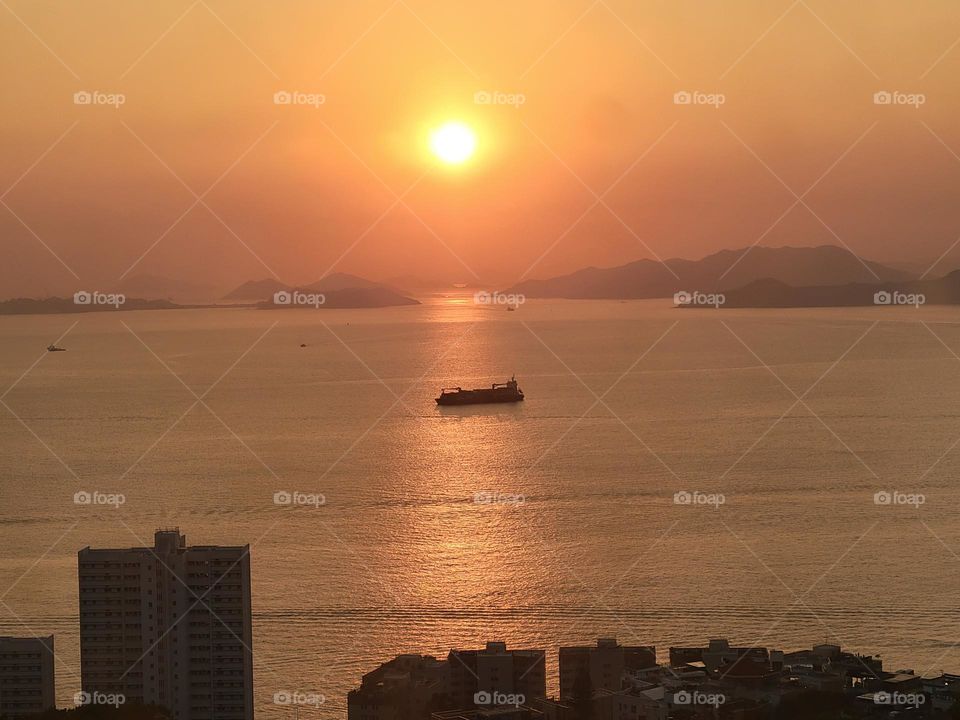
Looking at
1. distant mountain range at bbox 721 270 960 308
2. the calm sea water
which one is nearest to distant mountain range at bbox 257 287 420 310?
distant mountain range at bbox 721 270 960 308

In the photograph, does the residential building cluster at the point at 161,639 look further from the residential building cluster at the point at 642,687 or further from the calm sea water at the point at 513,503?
the residential building cluster at the point at 642,687

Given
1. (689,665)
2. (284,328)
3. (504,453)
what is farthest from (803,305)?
(689,665)

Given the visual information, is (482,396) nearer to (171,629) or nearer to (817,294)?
(171,629)

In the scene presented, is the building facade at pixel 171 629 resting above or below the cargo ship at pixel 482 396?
below

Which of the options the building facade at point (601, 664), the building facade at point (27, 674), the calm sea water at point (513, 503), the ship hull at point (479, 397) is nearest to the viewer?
the building facade at point (27, 674)


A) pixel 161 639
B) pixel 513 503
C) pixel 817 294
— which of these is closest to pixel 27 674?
pixel 161 639

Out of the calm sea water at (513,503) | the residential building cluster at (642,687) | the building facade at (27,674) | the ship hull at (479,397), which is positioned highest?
the ship hull at (479,397)

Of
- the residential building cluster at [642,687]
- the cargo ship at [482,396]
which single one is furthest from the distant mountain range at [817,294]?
the residential building cluster at [642,687]

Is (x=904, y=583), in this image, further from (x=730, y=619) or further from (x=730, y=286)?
(x=730, y=286)
